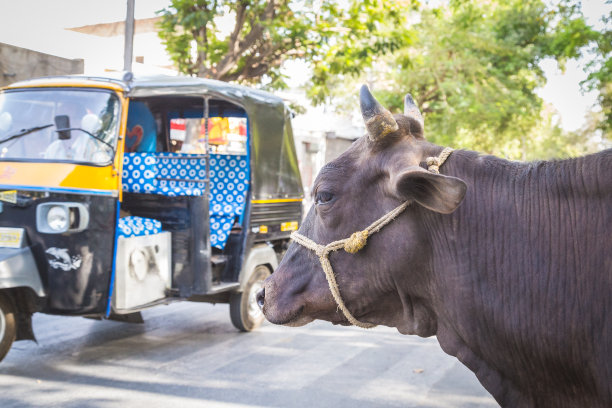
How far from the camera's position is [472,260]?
6.04 feet

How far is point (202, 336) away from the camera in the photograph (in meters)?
6.62

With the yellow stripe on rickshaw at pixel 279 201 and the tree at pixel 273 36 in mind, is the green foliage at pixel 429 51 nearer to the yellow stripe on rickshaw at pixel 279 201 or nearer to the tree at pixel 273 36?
the tree at pixel 273 36

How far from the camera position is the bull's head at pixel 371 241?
6.32 ft

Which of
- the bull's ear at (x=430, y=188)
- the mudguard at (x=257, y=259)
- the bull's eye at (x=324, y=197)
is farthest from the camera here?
the mudguard at (x=257, y=259)

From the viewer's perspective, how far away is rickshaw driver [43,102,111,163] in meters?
5.25

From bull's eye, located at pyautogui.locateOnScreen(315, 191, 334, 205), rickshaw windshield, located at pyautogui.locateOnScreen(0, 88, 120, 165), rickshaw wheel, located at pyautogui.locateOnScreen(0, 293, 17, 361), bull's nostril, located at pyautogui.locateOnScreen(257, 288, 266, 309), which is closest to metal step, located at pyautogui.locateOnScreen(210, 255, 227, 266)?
rickshaw windshield, located at pyautogui.locateOnScreen(0, 88, 120, 165)

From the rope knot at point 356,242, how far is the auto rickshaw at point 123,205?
3.63m

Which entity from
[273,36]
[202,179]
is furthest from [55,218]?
[273,36]

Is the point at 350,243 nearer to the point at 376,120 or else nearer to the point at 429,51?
the point at 376,120

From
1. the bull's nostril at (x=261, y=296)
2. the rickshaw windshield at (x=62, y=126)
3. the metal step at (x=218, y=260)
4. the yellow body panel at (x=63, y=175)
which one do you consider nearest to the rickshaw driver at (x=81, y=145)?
the rickshaw windshield at (x=62, y=126)

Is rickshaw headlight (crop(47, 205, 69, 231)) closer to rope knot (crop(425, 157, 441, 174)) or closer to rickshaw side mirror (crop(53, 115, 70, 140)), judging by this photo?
rickshaw side mirror (crop(53, 115, 70, 140))

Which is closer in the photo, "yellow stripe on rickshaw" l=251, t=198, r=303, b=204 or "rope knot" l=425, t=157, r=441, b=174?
"rope knot" l=425, t=157, r=441, b=174

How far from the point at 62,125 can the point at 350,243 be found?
167 inches

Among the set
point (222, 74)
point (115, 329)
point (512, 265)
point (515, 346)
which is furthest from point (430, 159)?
point (222, 74)
